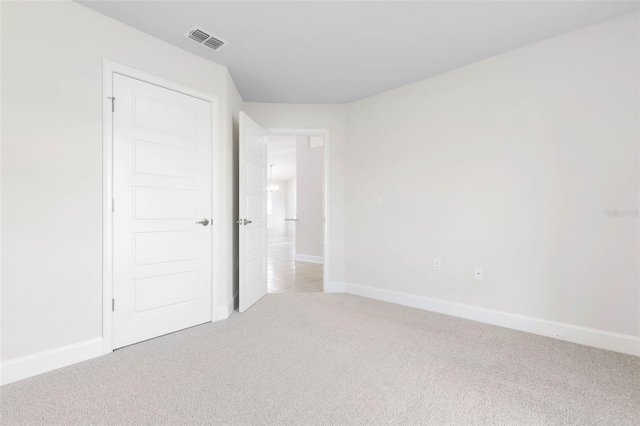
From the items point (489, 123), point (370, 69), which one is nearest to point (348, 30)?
point (370, 69)

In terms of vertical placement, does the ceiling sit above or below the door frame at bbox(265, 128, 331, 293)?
above

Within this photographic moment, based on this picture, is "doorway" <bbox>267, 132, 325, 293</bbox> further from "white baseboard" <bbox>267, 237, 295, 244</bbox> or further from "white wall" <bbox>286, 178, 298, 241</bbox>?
"white baseboard" <bbox>267, 237, 295, 244</bbox>

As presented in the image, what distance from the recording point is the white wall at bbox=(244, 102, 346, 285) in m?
4.02

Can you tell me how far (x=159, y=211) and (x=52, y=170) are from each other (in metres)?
0.74

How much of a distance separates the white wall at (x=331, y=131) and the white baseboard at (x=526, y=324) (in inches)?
28.5

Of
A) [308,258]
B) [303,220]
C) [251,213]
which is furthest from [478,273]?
[303,220]

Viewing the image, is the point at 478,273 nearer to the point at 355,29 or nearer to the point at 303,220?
the point at 355,29

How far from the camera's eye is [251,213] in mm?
3387

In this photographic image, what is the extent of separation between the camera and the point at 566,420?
1.47m

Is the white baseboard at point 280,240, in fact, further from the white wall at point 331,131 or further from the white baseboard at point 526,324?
the white baseboard at point 526,324

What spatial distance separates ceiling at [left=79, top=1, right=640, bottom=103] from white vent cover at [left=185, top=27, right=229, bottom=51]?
1.8 inches

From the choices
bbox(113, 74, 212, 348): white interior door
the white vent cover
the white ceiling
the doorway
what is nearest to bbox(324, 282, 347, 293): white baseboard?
the doorway

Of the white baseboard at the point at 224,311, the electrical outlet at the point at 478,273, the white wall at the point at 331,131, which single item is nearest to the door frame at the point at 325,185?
the white wall at the point at 331,131

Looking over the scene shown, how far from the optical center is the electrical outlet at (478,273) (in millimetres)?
2910
